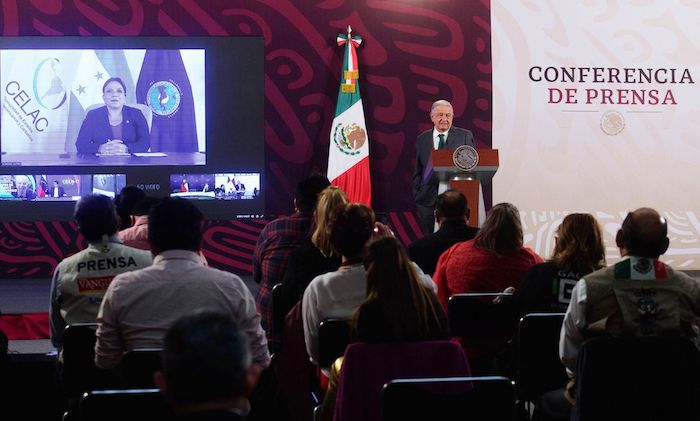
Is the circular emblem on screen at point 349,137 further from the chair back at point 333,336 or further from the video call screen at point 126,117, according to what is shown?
the chair back at point 333,336

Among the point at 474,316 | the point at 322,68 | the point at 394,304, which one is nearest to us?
the point at 394,304

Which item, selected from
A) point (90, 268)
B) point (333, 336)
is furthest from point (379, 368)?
point (90, 268)

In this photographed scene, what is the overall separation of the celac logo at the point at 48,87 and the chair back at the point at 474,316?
5.85 meters

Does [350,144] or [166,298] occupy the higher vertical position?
[350,144]

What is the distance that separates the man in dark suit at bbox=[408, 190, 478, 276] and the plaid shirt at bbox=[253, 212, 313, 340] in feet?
1.94

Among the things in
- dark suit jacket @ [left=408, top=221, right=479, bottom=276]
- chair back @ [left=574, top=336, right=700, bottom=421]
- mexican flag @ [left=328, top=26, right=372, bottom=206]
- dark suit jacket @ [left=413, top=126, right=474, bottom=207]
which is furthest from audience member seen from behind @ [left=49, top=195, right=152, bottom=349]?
mexican flag @ [left=328, top=26, right=372, bottom=206]

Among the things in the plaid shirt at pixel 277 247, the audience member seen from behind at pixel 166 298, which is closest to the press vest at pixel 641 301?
the audience member seen from behind at pixel 166 298

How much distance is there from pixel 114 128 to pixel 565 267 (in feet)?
19.2

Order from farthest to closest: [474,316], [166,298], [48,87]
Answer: [48,87] → [474,316] → [166,298]

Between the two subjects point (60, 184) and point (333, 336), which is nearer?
point (333, 336)

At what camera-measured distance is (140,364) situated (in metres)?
2.64

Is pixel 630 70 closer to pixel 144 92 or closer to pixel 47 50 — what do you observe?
pixel 144 92

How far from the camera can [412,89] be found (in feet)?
29.4

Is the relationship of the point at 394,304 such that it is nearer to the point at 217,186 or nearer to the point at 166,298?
the point at 166,298
